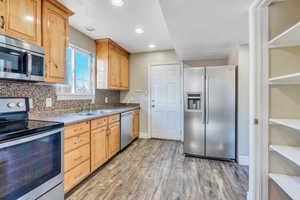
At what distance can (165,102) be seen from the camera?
Result: 434 centimetres

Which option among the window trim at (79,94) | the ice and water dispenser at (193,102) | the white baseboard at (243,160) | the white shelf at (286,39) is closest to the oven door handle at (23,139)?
the window trim at (79,94)

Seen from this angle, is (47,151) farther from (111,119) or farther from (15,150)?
(111,119)

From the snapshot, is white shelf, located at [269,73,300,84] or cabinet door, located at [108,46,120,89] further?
cabinet door, located at [108,46,120,89]

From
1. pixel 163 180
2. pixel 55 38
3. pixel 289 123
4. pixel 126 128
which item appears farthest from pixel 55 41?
pixel 289 123

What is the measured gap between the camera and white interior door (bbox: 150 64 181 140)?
14.0 ft

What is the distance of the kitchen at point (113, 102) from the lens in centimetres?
147

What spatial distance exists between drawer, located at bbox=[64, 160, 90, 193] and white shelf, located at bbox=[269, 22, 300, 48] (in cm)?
258

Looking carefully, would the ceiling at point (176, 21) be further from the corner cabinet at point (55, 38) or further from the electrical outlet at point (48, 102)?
the electrical outlet at point (48, 102)

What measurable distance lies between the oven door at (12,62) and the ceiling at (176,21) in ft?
3.29

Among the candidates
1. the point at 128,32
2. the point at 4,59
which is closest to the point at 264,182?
the point at 4,59

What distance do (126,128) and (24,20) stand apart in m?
2.55

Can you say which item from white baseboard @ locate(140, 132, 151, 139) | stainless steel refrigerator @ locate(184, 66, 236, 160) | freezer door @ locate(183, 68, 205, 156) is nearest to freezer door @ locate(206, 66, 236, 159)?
stainless steel refrigerator @ locate(184, 66, 236, 160)

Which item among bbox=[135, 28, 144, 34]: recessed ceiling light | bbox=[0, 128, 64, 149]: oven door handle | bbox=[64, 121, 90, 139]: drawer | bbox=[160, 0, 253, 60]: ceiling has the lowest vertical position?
bbox=[64, 121, 90, 139]: drawer

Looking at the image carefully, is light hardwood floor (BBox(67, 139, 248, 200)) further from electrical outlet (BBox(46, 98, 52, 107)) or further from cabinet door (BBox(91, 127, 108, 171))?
electrical outlet (BBox(46, 98, 52, 107))
